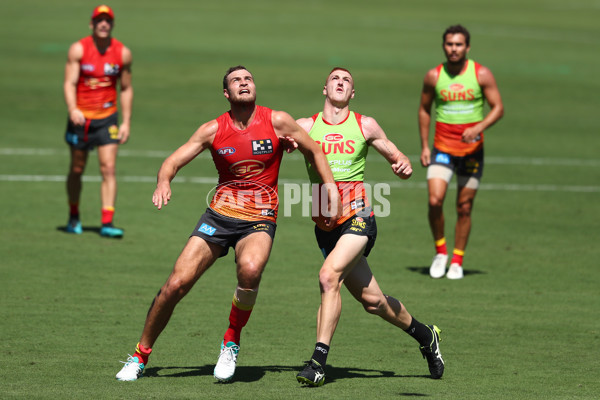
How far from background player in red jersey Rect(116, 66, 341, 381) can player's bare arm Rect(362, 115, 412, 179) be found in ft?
2.06

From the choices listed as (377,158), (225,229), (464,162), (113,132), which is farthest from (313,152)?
(377,158)

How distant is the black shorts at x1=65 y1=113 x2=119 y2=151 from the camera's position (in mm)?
15656

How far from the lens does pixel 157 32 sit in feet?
149

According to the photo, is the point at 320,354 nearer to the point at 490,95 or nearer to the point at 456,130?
the point at 456,130

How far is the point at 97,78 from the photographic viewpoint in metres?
15.7

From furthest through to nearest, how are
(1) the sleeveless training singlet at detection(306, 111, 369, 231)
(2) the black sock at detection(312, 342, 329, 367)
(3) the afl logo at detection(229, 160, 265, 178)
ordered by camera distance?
(1) the sleeveless training singlet at detection(306, 111, 369, 231), (3) the afl logo at detection(229, 160, 265, 178), (2) the black sock at detection(312, 342, 329, 367)

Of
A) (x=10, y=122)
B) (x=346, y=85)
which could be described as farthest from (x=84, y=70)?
(x=10, y=122)

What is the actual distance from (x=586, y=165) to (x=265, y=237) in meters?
14.5

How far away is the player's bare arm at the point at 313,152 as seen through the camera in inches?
369

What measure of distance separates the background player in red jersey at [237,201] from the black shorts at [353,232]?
0.58 ft

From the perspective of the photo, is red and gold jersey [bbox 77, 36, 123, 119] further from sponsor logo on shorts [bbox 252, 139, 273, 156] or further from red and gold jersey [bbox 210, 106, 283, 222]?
sponsor logo on shorts [bbox 252, 139, 273, 156]

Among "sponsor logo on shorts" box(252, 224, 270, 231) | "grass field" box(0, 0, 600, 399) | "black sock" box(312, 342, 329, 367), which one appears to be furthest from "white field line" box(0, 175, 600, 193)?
"black sock" box(312, 342, 329, 367)

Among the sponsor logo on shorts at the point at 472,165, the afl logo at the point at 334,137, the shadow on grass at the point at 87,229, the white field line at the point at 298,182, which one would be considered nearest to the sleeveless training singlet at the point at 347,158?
the afl logo at the point at 334,137

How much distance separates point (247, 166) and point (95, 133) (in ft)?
22.0
